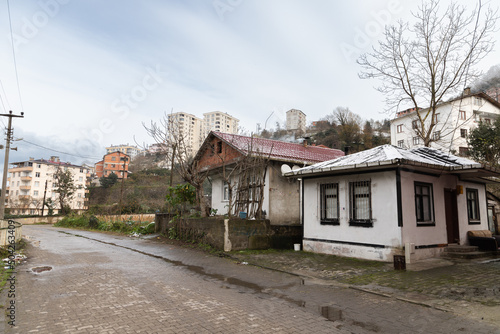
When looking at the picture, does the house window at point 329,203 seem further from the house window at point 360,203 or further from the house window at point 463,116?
the house window at point 463,116

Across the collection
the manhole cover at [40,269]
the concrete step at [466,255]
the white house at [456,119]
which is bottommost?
the manhole cover at [40,269]

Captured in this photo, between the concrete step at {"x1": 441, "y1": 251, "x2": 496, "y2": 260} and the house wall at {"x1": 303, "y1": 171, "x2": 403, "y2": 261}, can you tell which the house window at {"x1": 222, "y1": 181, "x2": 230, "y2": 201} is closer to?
the house wall at {"x1": 303, "y1": 171, "x2": 403, "y2": 261}

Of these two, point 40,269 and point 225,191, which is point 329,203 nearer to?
point 225,191

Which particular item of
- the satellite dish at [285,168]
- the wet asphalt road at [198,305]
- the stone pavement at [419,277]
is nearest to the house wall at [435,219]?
the stone pavement at [419,277]

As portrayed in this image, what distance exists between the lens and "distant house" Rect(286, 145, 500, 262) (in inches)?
377

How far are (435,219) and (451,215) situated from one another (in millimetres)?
1455

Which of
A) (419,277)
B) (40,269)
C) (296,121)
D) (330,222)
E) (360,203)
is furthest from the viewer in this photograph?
(296,121)

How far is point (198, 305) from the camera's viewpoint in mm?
5266

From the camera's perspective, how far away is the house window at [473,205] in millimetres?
12430

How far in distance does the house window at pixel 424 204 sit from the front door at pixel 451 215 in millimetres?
1222

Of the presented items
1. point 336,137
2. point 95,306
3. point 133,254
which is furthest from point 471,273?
point 336,137

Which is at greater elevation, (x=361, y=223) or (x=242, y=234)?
(x=361, y=223)

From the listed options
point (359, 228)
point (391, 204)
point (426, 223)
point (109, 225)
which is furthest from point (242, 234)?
point (109, 225)

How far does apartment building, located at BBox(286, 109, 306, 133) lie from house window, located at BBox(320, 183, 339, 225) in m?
64.5
